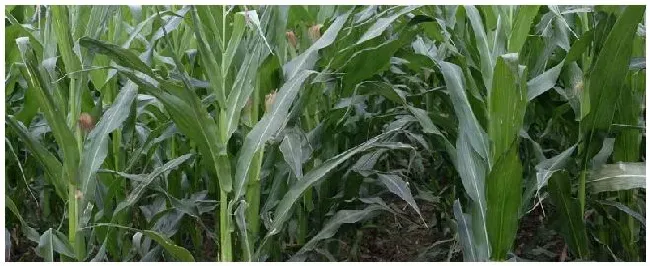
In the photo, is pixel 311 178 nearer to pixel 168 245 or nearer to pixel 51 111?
pixel 168 245

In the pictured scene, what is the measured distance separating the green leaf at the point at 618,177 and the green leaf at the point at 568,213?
0.23ft

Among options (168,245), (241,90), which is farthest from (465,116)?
(168,245)

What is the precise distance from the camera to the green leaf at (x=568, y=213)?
169cm

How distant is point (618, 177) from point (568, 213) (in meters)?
0.15

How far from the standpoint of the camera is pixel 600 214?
1965mm

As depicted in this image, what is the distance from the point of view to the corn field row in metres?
1.55

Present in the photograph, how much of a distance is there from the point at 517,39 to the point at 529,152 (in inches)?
22.2

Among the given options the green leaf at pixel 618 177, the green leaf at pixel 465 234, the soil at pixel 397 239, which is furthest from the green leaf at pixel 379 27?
the soil at pixel 397 239

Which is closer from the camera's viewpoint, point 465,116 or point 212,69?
point 212,69

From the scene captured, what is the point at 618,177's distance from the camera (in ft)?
5.41

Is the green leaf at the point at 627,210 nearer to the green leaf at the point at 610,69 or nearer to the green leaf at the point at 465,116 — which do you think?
the green leaf at the point at 610,69

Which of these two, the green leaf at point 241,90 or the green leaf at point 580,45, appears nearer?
the green leaf at point 241,90
